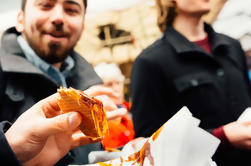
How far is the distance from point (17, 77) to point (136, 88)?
1.64 ft

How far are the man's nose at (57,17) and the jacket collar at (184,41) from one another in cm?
52

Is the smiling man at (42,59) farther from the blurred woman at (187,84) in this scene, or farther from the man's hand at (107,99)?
the blurred woman at (187,84)

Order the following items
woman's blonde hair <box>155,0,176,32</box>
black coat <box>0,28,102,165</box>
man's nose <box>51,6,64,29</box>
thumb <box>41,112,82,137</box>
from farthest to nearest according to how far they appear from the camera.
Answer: woman's blonde hair <box>155,0,176,32</box> → man's nose <box>51,6,64,29</box> → black coat <box>0,28,102,165</box> → thumb <box>41,112,82,137</box>

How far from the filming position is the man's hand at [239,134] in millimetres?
695

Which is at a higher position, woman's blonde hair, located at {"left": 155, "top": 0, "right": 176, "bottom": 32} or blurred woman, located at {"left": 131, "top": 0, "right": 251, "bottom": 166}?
woman's blonde hair, located at {"left": 155, "top": 0, "right": 176, "bottom": 32}

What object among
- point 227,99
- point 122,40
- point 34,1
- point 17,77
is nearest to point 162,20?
point 227,99

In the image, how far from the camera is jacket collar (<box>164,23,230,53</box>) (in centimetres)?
104

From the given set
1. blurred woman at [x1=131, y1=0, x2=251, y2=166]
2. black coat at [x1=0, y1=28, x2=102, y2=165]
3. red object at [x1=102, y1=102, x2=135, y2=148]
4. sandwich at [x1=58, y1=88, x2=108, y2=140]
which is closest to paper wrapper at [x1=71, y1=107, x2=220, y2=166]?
sandwich at [x1=58, y1=88, x2=108, y2=140]

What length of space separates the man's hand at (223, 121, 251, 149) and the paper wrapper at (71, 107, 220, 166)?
28cm

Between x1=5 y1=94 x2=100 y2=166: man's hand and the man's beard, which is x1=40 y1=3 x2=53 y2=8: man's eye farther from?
x1=5 y1=94 x2=100 y2=166: man's hand

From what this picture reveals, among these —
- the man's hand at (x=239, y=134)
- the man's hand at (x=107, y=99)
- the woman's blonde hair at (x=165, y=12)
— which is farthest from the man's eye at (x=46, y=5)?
the man's hand at (x=239, y=134)

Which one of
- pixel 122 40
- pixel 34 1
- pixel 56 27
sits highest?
pixel 34 1

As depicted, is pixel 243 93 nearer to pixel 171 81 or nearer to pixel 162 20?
pixel 171 81

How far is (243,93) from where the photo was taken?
1037mm
